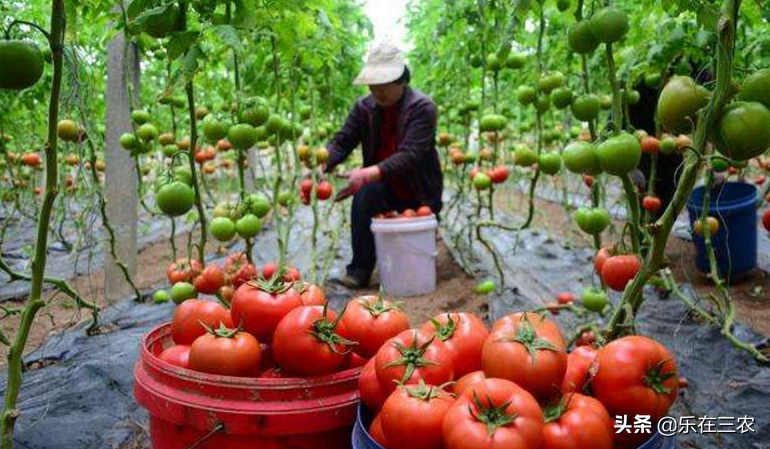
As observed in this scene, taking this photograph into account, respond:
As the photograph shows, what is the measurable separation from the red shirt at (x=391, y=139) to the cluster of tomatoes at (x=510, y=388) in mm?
2879

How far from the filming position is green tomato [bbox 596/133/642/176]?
153 centimetres

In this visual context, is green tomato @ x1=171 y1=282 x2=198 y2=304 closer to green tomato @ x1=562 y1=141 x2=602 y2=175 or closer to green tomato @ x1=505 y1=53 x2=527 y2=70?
green tomato @ x1=562 y1=141 x2=602 y2=175

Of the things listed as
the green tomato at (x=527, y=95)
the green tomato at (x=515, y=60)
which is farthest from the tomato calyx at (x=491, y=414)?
the green tomato at (x=515, y=60)

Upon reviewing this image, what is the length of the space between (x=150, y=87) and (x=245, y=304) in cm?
597

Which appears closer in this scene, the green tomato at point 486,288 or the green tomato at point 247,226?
the green tomato at point 247,226

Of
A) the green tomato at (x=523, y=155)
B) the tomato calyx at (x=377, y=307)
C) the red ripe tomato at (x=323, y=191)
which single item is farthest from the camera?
the red ripe tomato at (x=323, y=191)

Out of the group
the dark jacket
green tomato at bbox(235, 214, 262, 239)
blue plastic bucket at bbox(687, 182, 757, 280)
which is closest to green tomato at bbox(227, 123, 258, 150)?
green tomato at bbox(235, 214, 262, 239)

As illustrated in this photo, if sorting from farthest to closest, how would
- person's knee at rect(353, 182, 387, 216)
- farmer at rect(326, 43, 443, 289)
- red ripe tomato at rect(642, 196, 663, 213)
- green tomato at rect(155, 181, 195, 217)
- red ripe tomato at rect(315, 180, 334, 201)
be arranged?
person's knee at rect(353, 182, 387, 216)
red ripe tomato at rect(315, 180, 334, 201)
farmer at rect(326, 43, 443, 289)
red ripe tomato at rect(642, 196, 663, 213)
green tomato at rect(155, 181, 195, 217)

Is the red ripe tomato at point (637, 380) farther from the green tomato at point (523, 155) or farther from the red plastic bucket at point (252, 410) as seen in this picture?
the green tomato at point (523, 155)

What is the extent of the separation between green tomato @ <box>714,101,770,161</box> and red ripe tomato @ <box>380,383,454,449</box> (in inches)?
27.8

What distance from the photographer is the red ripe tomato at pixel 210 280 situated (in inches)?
102

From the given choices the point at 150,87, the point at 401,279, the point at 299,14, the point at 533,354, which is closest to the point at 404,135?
the point at 401,279

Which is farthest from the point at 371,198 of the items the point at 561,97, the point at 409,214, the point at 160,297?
the point at 561,97

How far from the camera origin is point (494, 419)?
3.62 feet
